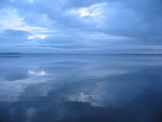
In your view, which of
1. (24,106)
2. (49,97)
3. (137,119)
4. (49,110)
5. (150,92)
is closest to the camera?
(137,119)

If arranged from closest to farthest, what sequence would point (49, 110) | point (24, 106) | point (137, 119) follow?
point (137, 119)
point (49, 110)
point (24, 106)

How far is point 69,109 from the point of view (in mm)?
7586

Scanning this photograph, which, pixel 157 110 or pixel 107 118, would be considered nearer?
pixel 107 118

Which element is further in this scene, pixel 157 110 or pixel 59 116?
pixel 157 110

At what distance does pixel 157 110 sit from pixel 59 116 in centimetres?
496

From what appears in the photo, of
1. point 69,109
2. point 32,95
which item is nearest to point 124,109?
point 69,109

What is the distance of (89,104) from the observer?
8.28 m

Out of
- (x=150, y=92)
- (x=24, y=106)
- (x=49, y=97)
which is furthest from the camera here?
(x=150, y=92)

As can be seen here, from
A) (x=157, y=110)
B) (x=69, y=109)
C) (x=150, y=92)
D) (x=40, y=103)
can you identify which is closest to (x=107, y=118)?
(x=69, y=109)

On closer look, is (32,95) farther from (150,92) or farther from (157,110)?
A: (150,92)

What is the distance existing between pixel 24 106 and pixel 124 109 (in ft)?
17.5

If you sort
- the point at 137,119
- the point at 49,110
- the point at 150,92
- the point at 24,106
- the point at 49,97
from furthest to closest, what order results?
the point at 150,92
the point at 49,97
the point at 24,106
the point at 49,110
the point at 137,119

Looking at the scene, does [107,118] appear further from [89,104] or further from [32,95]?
[32,95]

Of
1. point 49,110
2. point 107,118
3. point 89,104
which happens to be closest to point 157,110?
point 107,118
